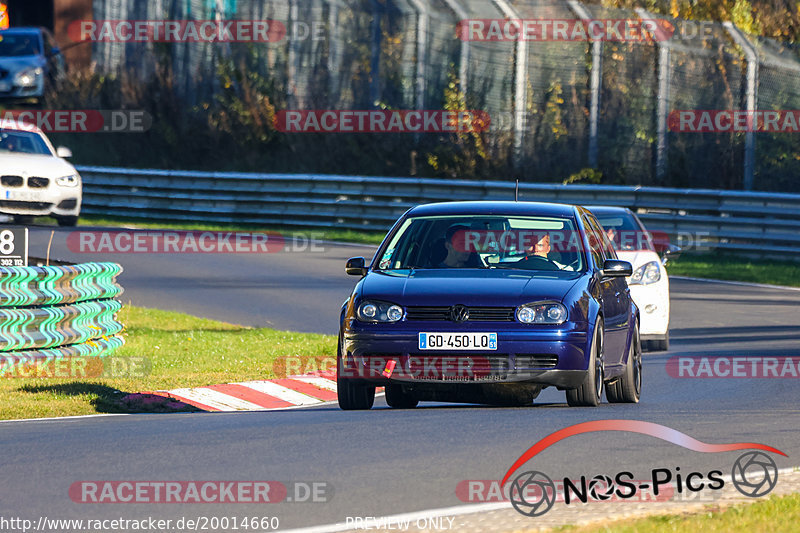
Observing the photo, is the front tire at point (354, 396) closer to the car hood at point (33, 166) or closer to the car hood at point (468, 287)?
the car hood at point (468, 287)

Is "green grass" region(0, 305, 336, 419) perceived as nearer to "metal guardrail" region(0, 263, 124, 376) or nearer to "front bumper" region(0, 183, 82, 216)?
"metal guardrail" region(0, 263, 124, 376)

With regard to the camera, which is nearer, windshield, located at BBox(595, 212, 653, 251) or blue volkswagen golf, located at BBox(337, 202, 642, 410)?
blue volkswagen golf, located at BBox(337, 202, 642, 410)

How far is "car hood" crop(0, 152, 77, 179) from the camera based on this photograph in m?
25.8

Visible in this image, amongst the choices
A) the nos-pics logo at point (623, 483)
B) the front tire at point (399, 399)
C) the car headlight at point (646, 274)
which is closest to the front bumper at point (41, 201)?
the car headlight at point (646, 274)

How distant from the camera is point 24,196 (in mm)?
25906

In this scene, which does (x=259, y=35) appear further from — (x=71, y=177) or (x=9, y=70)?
(x=71, y=177)

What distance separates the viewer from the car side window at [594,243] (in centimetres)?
1158

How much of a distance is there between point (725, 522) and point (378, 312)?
13.1ft

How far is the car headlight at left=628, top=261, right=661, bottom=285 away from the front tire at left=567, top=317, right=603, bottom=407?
18.2ft

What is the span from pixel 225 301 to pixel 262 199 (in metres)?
10.9

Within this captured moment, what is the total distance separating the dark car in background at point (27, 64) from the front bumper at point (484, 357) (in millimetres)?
31911

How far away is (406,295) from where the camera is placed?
1051 centimetres

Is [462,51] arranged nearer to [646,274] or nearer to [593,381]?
[646,274]

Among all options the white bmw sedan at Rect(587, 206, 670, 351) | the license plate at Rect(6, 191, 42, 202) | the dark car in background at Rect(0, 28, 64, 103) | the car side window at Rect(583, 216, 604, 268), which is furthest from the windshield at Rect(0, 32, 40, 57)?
the car side window at Rect(583, 216, 604, 268)
